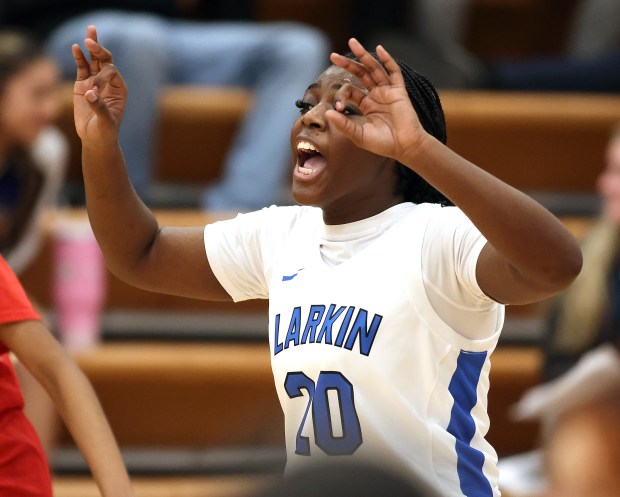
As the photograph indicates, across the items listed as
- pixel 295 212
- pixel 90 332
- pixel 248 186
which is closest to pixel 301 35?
pixel 248 186

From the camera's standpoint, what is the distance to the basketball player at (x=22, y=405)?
2.26 m

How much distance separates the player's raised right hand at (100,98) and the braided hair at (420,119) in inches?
18.6

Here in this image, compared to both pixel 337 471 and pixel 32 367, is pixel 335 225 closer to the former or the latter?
pixel 32 367

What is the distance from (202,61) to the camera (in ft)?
16.8

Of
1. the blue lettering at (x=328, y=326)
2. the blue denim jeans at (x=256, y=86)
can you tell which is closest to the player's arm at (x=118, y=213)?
the blue lettering at (x=328, y=326)

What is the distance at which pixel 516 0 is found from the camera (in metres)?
6.20

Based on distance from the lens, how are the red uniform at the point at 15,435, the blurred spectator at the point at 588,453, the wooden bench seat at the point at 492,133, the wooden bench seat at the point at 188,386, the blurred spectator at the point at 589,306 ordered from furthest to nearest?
the wooden bench seat at the point at 492,133 → the wooden bench seat at the point at 188,386 → the blurred spectator at the point at 589,306 → the red uniform at the point at 15,435 → the blurred spectator at the point at 588,453

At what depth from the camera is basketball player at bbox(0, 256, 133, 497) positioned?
7.40 feet

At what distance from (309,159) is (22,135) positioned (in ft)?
7.36

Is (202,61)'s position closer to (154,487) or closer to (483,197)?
(154,487)

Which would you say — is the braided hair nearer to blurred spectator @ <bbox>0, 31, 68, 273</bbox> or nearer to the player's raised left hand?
the player's raised left hand

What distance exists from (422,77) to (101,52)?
0.59 meters

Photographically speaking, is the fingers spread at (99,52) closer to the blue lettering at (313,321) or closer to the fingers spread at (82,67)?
the fingers spread at (82,67)

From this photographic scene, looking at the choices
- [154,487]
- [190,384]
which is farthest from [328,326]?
[190,384]
